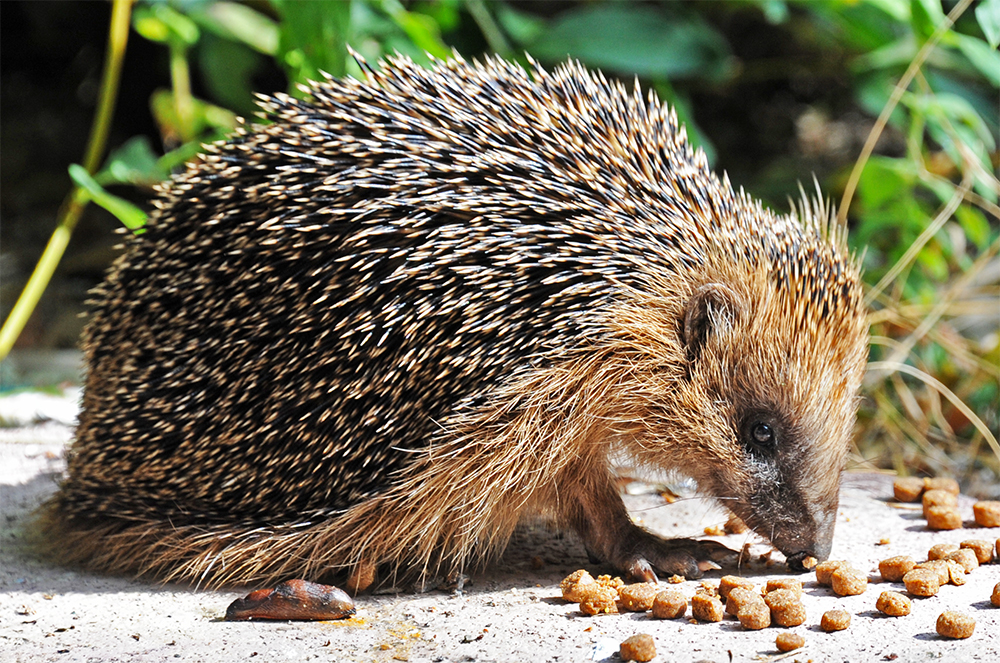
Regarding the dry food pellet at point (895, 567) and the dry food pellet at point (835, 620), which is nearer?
the dry food pellet at point (835, 620)

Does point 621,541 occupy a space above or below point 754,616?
above

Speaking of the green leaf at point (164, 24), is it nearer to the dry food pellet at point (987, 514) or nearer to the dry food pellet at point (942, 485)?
the dry food pellet at point (942, 485)

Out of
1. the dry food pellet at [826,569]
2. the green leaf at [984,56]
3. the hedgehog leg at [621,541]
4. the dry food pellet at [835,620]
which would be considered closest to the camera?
the dry food pellet at [835,620]

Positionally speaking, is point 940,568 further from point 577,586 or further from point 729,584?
point 577,586

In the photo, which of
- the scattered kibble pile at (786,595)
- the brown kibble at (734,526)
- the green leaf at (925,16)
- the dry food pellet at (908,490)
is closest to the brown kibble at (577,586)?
the scattered kibble pile at (786,595)

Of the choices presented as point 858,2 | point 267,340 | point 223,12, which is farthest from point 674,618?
point 223,12

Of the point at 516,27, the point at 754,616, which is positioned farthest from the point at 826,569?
the point at 516,27
